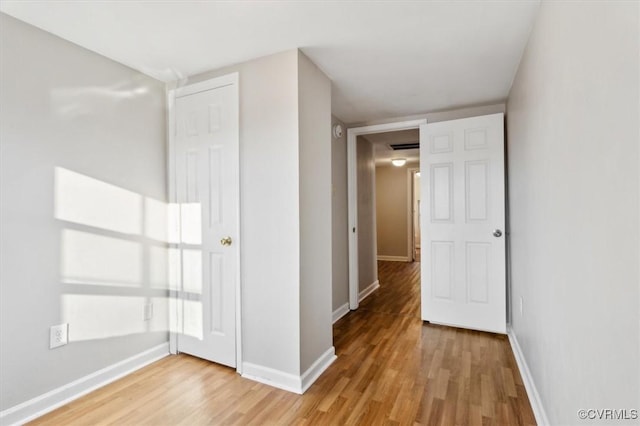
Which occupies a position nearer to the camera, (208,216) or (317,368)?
(317,368)

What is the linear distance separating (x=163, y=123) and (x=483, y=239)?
3.09 m

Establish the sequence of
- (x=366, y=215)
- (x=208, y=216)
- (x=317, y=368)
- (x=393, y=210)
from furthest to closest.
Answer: (x=393, y=210)
(x=366, y=215)
(x=208, y=216)
(x=317, y=368)

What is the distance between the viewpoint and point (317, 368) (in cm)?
224

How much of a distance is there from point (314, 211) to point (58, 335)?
1758 mm

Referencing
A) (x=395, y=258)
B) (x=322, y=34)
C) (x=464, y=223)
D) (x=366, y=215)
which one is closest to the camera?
(x=322, y=34)

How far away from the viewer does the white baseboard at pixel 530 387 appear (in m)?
1.66

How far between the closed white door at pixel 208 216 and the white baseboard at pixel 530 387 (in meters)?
1.91

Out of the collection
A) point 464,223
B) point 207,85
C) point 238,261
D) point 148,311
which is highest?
point 207,85

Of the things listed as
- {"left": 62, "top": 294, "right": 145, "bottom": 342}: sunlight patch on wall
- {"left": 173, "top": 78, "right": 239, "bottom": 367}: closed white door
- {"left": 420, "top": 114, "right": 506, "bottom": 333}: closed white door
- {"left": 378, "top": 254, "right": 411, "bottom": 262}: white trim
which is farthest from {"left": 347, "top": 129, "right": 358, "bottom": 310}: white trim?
{"left": 378, "top": 254, "right": 411, "bottom": 262}: white trim

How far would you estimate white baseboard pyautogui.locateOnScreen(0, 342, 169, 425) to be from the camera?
1714mm

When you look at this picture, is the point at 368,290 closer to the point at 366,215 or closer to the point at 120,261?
Result: the point at 366,215

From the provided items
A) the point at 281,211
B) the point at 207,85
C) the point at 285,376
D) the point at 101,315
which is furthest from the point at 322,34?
the point at 101,315

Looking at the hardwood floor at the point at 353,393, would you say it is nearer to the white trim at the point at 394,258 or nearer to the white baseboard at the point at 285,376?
the white baseboard at the point at 285,376

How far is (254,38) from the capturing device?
1.94 m
